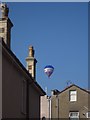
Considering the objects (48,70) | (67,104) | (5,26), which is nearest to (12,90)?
(5,26)

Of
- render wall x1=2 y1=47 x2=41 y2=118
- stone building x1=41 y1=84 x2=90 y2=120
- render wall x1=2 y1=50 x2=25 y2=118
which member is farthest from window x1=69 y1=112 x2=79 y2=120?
render wall x1=2 y1=50 x2=25 y2=118

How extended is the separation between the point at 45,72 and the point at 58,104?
19255mm

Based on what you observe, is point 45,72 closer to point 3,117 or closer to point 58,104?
point 58,104

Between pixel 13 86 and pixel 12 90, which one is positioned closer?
pixel 12 90

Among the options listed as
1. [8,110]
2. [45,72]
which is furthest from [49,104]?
[8,110]

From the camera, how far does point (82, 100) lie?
62406 millimetres

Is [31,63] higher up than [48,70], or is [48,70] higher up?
[48,70]

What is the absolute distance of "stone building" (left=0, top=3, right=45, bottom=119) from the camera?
813 inches

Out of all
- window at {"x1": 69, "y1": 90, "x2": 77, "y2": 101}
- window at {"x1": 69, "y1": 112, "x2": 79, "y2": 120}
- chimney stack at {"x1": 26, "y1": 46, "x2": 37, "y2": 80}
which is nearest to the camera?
chimney stack at {"x1": 26, "y1": 46, "x2": 37, "y2": 80}

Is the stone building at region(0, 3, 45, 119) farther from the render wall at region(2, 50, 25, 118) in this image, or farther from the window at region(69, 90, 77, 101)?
the window at region(69, 90, 77, 101)

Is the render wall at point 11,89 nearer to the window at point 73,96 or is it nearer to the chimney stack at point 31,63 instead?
the chimney stack at point 31,63

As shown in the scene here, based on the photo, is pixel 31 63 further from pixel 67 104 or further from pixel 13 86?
pixel 67 104

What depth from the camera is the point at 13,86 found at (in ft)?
74.2

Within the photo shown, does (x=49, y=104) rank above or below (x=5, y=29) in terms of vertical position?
below
